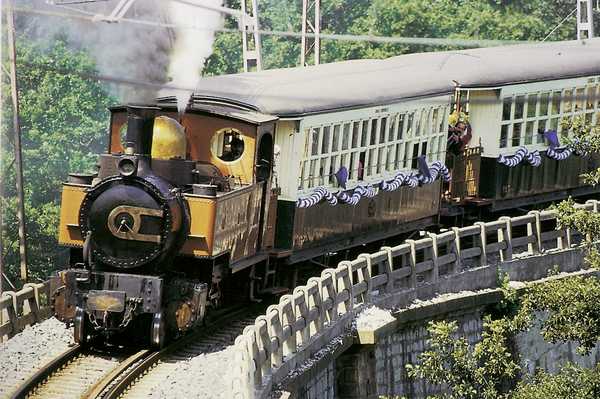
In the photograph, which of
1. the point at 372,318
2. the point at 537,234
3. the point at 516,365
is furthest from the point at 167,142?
the point at 537,234

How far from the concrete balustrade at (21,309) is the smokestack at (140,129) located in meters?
2.11

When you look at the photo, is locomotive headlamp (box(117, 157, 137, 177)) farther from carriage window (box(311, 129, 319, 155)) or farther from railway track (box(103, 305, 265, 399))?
carriage window (box(311, 129, 319, 155))

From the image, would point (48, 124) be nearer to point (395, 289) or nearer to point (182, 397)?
point (395, 289)

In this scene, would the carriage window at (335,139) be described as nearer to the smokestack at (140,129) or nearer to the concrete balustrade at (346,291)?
the concrete balustrade at (346,291)

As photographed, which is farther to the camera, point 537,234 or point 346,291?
point 537,234

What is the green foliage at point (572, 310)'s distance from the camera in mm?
18641

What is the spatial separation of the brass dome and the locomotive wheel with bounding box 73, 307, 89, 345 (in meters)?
2.01

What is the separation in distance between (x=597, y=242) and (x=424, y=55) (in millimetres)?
8222

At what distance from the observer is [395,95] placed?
23.1 metres

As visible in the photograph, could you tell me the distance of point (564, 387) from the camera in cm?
1795

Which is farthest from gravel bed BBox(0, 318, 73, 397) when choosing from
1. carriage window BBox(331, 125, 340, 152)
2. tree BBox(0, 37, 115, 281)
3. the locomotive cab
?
tree BBox(0, 37, 115, 281)

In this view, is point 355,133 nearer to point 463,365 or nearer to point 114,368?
point 463,365

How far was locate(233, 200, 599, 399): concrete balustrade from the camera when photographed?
14.8 metres

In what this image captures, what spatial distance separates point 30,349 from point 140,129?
272 centimetres
